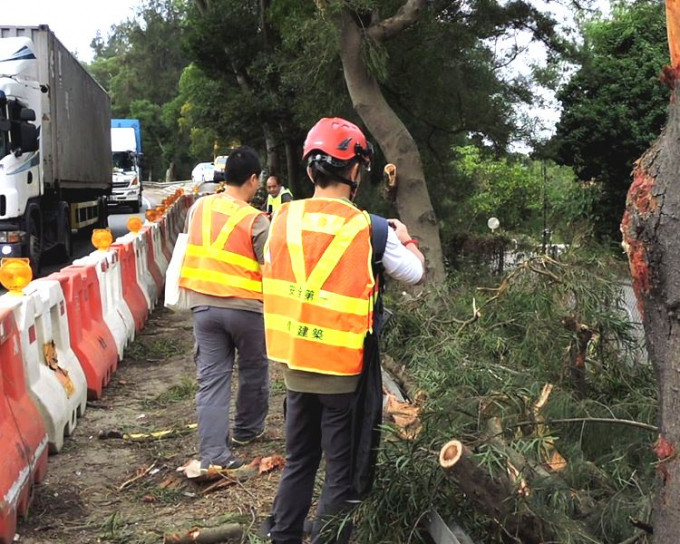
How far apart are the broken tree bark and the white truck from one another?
10.2m

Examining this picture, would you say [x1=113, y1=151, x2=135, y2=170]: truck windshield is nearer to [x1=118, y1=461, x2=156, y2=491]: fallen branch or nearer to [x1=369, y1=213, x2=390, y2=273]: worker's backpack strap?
[x1=118, y1=461, x2=156, y2=491]: fallen branch

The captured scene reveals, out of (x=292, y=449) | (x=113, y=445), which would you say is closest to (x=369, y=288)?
(x=292, y=449)

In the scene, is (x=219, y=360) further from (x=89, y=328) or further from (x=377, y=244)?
(x=89, y=328)

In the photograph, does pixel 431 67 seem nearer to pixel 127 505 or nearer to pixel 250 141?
pixel 127 505

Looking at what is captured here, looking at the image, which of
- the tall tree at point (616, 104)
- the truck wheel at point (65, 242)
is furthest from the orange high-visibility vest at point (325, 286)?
the truck wheel at point (65, 242)

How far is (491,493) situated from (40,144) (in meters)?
11.9

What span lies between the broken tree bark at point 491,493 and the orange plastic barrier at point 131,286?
19.3 feet

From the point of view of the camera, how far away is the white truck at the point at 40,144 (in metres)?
11.6

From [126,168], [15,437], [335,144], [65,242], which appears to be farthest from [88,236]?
[335,144]

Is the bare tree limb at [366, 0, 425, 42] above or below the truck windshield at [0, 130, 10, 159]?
above

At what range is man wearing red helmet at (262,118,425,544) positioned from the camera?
10.4 feet

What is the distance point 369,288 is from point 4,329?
214 centimetres

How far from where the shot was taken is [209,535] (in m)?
3.81

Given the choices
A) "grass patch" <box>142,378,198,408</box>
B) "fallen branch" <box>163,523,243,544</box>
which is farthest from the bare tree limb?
"fallen branch" <box>163,523,243,544</box>
